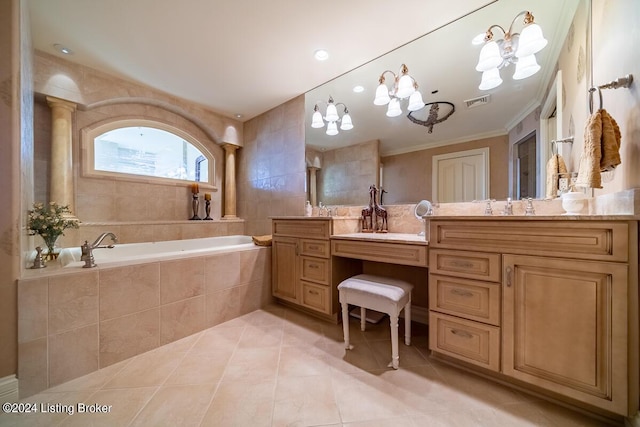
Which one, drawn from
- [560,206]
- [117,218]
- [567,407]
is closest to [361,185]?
[560,206]

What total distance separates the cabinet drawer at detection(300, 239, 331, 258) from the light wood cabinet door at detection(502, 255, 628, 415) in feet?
4.00

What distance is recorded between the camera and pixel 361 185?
2369 mm

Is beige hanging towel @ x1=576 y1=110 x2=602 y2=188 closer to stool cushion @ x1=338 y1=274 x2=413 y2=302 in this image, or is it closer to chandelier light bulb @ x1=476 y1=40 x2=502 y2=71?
chandelier light bulb @ x1=476 y1=40 x2=502 y2=71

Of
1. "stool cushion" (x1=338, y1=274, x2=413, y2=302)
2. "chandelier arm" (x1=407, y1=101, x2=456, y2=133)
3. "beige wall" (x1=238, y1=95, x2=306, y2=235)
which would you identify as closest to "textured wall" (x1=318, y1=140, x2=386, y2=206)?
"beige wall" (x1=238, y1=95, x2=306, y2=235)

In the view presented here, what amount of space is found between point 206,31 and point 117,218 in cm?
221

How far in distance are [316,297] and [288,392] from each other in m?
0.86

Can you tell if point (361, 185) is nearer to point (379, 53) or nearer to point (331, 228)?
point (331, 228)

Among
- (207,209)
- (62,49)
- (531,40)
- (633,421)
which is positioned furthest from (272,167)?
(633,421)

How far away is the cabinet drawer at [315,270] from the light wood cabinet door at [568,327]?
4.02ft

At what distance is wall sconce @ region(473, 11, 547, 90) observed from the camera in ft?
4.52

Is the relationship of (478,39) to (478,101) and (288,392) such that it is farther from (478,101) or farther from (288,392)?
(288,392)

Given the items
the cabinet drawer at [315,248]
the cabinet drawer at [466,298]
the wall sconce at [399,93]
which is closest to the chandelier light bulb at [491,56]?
the wall sconce at [399,93]

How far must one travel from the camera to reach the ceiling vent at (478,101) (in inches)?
67.8

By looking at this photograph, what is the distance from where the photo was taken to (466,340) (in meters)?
1.31
